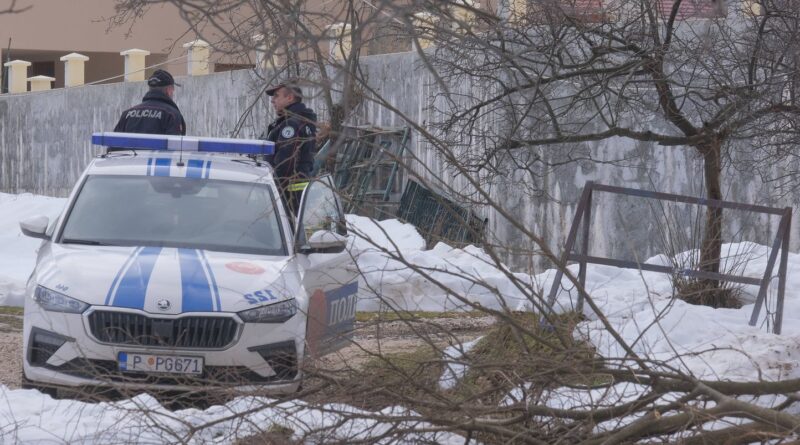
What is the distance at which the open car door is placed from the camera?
729cm

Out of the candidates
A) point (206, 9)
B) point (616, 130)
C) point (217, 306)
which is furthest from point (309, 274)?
point (206, 9)

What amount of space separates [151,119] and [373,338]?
415 cm

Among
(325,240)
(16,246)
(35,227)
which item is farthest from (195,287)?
(16,246)

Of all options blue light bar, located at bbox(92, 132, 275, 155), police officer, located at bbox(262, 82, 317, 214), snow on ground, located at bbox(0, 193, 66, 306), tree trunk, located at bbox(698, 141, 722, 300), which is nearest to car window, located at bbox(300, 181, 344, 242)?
police officer, located at bbox(262, 82, 317, 214)

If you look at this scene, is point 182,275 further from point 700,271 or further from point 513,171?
point 513,171

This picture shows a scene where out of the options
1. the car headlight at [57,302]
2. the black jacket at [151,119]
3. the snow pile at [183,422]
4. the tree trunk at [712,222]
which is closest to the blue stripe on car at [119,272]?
the car headlight at [57,302]

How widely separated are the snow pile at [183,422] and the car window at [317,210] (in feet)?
6.90

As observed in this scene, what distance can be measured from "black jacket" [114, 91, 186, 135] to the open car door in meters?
2.22

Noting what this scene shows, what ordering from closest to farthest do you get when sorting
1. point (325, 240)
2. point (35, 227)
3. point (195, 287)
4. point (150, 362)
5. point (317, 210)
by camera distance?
1. point (150, 362)
2. point (195, 287)
3. point (325, 240)
4. point (35, 227)
5. point (317, 210)

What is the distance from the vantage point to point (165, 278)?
21.8ft

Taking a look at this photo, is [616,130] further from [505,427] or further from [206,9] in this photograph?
[206,9]

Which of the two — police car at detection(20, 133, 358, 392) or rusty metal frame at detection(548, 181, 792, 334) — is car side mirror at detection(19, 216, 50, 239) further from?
rusty metal frame at detection(548, 181, 792, 334)

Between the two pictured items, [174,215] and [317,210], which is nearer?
[174,215]

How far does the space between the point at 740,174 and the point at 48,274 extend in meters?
8.16
